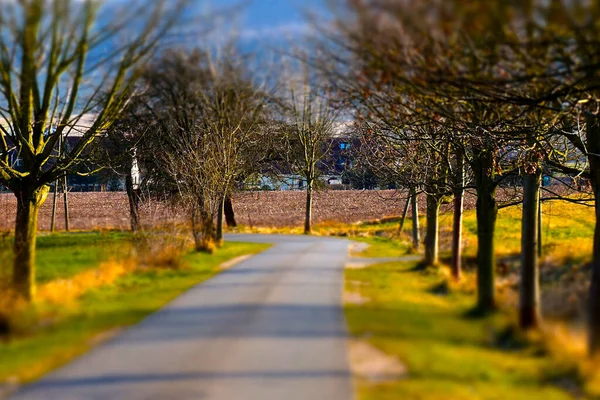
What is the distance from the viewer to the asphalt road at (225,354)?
7406 millimetres

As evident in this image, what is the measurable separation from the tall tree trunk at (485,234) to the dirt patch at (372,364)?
15.1ft

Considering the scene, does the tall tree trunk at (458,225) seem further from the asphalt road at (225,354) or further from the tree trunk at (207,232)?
the tree trunk at (207,232)

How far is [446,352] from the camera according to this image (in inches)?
367

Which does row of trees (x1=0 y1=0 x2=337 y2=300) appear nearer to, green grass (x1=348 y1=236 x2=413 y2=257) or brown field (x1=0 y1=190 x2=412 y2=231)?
green grass (x1=348 y1=236 x2=413 y2=257)

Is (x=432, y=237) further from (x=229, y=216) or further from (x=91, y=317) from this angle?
(x=229, y=216)

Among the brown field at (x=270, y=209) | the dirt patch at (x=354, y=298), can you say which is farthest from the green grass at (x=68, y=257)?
the brown field at (x=270, y=209)

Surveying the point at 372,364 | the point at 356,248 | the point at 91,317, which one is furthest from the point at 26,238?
the point at 356,248

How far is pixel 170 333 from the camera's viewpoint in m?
10.4

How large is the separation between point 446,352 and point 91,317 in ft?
18.8

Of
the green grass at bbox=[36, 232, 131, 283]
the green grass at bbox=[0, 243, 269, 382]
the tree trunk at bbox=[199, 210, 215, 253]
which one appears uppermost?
the tree trunk at bbox=[199, 210, 215, 253]

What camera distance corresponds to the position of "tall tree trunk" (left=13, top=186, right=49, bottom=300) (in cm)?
1395

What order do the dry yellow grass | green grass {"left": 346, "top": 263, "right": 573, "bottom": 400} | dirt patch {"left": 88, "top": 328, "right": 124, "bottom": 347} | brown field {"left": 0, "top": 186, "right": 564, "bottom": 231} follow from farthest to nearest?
brown field {"left": 0, "top": 186, "right": 564, "bottom": 231}
the dry yellow grass
dirt patch {"left": 88, "top": 328, "right": 124, "bottom": 347}
green grass {"left": 346, "top": 263, "right": 573, "bottom": 400}

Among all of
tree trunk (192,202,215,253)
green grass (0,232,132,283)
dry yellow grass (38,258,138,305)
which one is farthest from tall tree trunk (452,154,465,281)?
green grass (0,232,132,283)

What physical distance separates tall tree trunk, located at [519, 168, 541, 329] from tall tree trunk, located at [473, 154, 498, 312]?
61.4 inches
